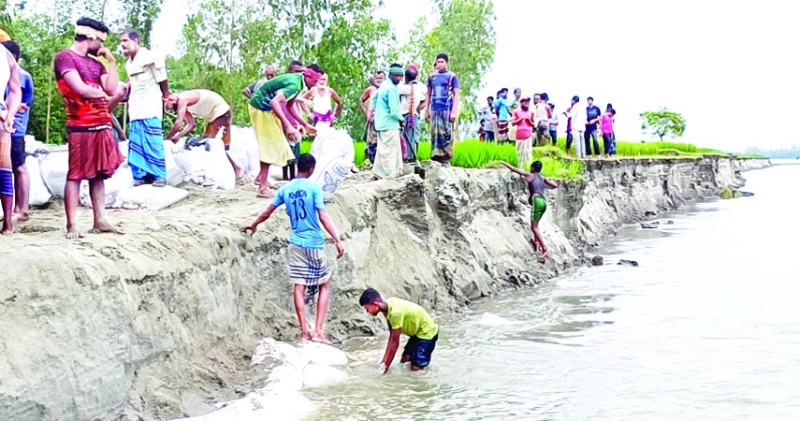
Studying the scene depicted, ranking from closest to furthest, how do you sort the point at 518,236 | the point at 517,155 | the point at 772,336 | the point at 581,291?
the point at 772,336, the point at 581,291, the point at 518,236, the point at 517,155

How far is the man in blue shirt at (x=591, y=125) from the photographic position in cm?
2144

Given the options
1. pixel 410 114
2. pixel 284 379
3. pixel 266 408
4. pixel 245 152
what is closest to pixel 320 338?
pixel 284 379

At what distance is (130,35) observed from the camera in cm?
859

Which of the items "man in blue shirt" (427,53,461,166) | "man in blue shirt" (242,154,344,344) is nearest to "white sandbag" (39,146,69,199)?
"man in blue shirt" (242,154,344,344)

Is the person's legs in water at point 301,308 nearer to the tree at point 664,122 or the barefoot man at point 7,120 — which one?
the barefoot man at point 7,120

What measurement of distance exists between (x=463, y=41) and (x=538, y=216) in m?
22.3

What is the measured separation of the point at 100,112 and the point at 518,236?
8.53 m

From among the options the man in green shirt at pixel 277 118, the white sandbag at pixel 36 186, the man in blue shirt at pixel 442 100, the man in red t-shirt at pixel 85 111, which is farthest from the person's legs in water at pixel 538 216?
the man in red t-shirt at pixel 85 111

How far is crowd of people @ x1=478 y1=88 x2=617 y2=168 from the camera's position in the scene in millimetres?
16656

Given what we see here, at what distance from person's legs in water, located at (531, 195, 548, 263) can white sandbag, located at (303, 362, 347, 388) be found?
7.24 meters

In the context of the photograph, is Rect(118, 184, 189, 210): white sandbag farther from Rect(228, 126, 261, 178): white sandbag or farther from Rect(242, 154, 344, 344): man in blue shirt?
Rect(228, 126, 261, 178): white sandbag

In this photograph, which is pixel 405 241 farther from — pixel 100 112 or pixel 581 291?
pixel 100 112

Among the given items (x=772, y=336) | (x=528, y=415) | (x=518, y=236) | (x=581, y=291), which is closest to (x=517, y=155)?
(x=518, y=236)

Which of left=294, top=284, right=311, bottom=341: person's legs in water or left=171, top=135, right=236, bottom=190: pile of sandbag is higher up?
left=171, top=135, right=236, bottom=190: pile of sandbag
